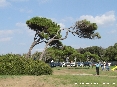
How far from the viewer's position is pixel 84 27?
3475 centimetres

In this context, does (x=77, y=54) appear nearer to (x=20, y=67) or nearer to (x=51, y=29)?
(x=51, y=29)

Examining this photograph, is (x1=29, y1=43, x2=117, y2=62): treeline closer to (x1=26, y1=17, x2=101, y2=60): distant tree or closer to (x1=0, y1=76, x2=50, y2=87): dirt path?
(x1=26, y1=17, x2=101, y2=60): distant tree

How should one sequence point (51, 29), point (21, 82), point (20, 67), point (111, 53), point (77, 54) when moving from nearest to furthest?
point (21, 82) < point (20, 67) < point (51, 29) < point (77, 54) < point (111, 53)

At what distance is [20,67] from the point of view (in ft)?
73.7

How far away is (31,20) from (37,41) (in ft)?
9.99

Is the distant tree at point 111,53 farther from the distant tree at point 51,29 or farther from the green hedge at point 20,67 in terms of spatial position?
the green hedge at point 20,67

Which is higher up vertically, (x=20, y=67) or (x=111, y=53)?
(x=111, y=53)

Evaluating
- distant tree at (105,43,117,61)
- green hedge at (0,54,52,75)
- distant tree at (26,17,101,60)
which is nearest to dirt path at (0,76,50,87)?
green hedge at (0,54,52,75)

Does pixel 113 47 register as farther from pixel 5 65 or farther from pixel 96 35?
pixel 5 65

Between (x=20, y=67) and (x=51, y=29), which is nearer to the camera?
(x=20, y=67)

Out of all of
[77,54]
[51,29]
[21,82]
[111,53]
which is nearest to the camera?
[21,82]

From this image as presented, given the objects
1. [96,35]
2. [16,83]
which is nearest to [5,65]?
[16,83]

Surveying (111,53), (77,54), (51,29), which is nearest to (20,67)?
(51,29)

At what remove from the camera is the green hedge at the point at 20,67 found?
22172 mm
